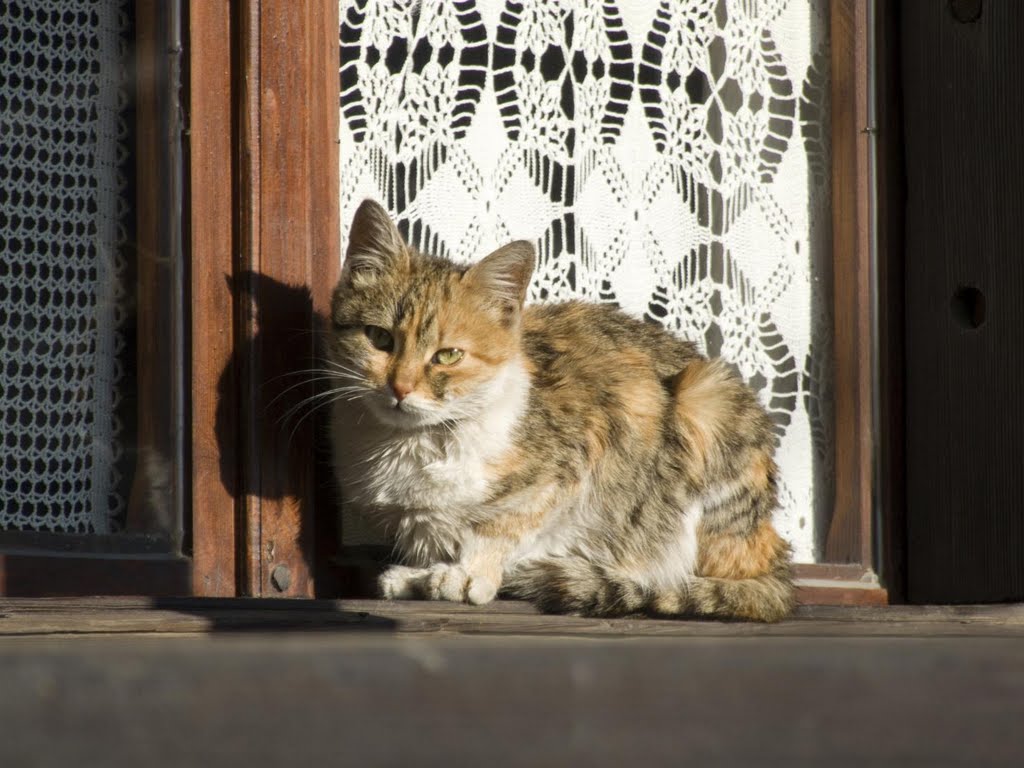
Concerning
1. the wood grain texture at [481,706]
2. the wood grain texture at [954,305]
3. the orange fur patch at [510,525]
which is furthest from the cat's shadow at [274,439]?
the wood grain texture at [481,706]

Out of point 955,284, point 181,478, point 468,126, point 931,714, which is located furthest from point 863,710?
point 955,284

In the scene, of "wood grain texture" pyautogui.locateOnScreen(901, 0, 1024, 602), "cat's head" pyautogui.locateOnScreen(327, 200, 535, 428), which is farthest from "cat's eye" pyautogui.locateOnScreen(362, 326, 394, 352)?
"wood grain texture" pyautogui.locateOnScreen(901, 0, 1024, 602)

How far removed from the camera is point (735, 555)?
2707 mm

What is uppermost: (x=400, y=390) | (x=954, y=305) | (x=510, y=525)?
(x=954, y=305)

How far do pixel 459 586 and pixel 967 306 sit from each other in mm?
1397

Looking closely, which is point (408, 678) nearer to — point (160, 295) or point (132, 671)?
point (132, 671)

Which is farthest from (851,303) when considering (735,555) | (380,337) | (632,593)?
(380,337)

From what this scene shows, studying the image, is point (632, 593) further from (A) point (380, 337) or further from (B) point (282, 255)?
(B) point (282, 255)

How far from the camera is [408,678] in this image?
61cm

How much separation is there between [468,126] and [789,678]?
231cm

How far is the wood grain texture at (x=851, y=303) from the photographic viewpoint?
122 inches

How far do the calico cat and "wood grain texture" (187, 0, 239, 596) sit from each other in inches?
8.8

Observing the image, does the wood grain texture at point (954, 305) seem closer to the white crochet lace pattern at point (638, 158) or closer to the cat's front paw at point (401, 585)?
the white crochet lace pattern at point (638, 158)

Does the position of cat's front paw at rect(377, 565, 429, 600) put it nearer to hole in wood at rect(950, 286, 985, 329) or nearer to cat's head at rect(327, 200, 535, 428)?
cat's head at rect(327, 200, 535, 428)
